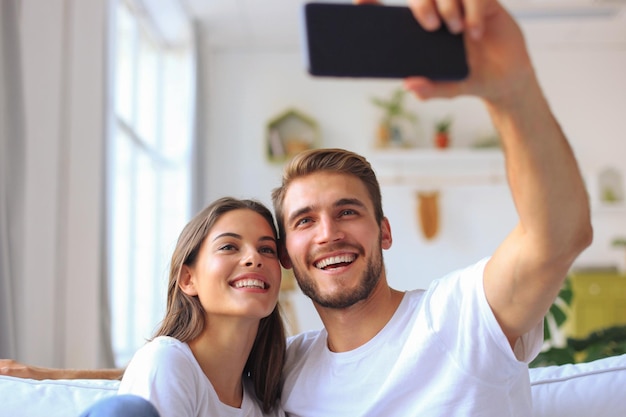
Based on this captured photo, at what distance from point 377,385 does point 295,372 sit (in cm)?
29

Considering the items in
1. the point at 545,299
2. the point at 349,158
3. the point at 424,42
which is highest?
the point at 424,42

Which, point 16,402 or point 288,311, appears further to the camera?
point 288,311

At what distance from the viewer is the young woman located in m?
1.53

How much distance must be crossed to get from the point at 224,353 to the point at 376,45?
3.43 feet

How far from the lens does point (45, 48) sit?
9.33 ft

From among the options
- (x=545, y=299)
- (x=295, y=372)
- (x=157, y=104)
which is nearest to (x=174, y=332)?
(x=295, y=372)

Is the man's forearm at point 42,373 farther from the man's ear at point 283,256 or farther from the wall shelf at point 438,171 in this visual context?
the wall shelf at point 438,171

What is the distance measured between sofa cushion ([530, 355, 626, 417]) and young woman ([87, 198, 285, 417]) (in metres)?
0.62

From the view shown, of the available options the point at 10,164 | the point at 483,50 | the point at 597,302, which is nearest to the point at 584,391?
the point at 483,50

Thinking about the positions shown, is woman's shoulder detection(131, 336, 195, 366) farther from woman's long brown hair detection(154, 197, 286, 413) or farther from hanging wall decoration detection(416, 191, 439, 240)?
hanging wall decoration detection(416, 191, 439, 240)

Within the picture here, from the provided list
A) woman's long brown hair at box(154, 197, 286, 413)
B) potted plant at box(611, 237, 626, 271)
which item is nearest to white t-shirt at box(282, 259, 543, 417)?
woman's long brown hair at box(154, 197, 286, 413)

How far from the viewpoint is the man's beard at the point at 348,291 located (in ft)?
5.08

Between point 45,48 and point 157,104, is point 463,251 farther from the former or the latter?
point 45,48

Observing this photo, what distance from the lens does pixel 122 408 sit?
0.97 meters
